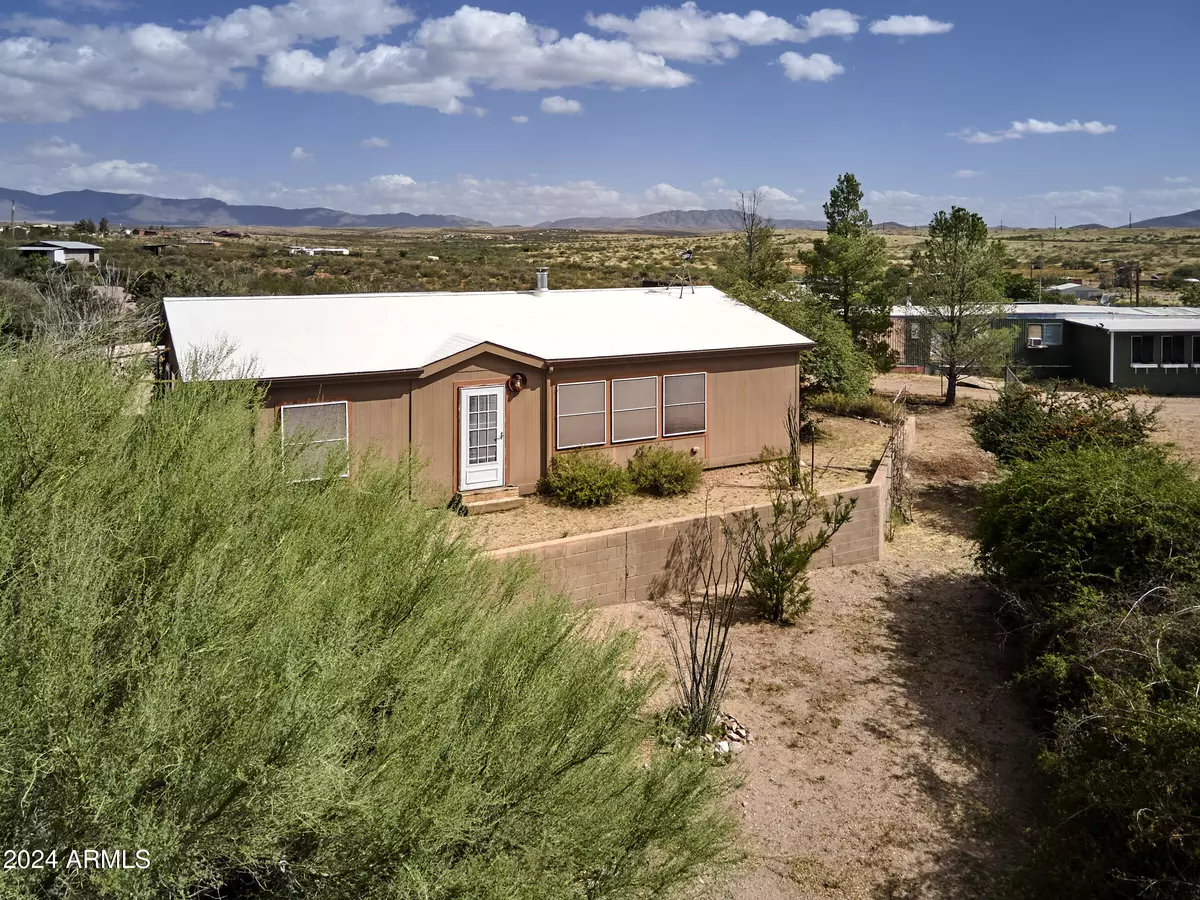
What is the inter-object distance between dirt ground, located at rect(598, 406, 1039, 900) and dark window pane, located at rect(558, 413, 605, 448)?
14.8 feet

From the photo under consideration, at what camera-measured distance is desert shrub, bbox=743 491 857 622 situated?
11422mm

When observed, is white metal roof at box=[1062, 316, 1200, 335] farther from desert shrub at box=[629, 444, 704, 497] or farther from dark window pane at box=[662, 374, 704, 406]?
desert shrub at box=[629, 444, 704, 497]

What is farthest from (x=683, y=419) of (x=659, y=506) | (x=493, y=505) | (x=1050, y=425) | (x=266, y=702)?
(x=266, y=702)

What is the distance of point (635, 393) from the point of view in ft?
52.7

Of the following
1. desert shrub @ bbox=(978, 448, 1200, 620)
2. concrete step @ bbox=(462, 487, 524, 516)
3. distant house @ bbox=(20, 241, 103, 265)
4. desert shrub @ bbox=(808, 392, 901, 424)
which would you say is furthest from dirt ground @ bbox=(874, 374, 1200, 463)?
distant house @ bbox=(20, 241, 103, 265)

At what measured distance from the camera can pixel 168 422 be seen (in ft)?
17.6

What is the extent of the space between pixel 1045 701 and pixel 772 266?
1964 cm

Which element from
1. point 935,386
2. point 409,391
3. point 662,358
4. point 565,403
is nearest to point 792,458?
point 662,358

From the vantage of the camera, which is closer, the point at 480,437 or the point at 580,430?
the point at 480,437

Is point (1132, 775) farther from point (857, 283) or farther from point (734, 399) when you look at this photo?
point (857, 283)

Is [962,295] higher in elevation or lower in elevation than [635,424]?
higher

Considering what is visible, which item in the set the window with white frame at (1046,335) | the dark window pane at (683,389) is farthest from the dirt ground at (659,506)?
the window with white frame at (1046,335)

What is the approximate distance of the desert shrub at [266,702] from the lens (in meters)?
2.92

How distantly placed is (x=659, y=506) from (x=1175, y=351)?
75.8 feet
